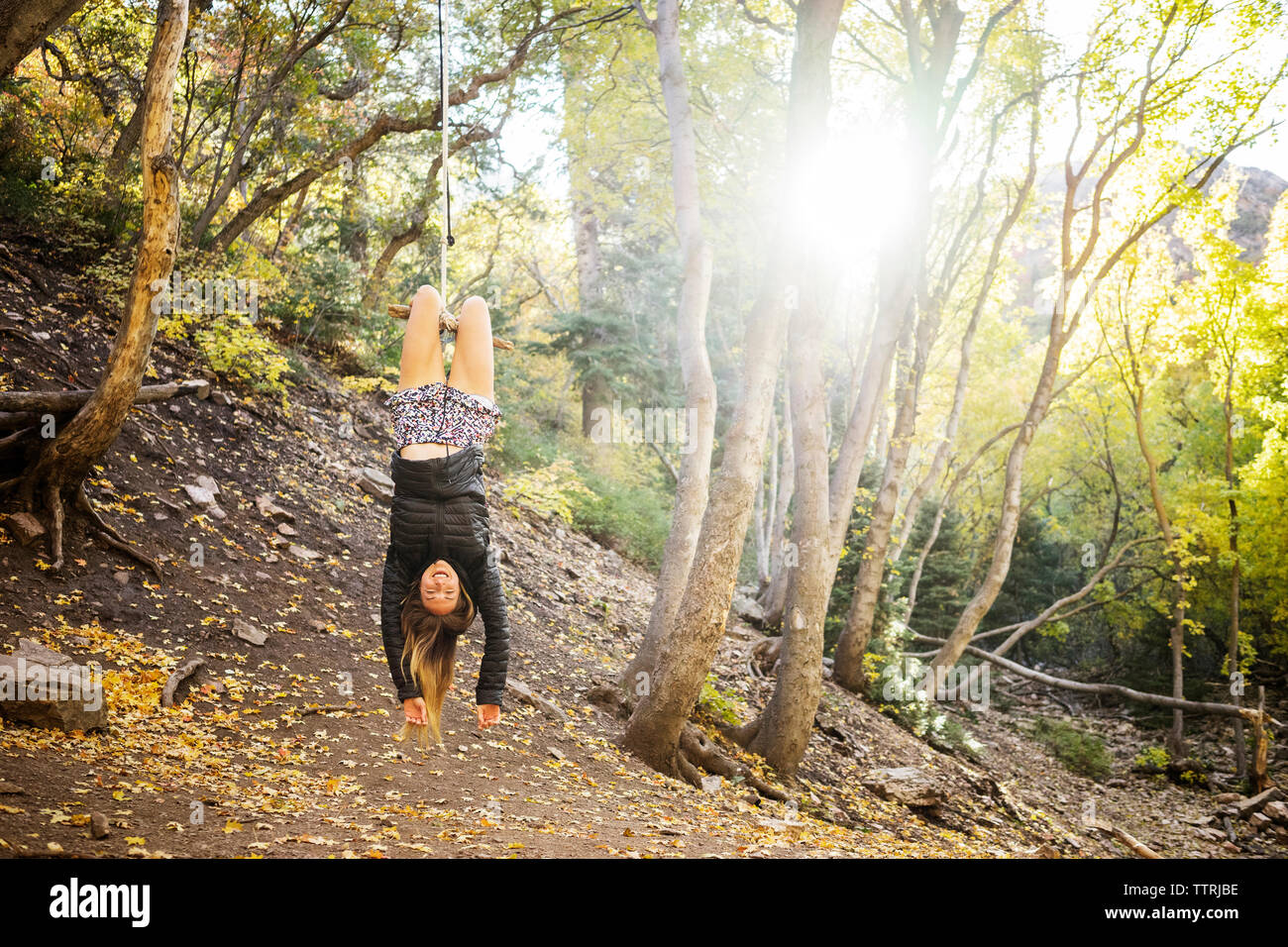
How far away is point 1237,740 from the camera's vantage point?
540 inches

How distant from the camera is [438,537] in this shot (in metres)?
3.69

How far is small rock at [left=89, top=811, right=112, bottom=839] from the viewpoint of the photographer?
3.39 m

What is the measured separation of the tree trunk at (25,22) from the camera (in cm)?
396

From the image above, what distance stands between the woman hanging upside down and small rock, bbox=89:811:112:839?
1.25m

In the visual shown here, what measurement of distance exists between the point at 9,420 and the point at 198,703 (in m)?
2.57

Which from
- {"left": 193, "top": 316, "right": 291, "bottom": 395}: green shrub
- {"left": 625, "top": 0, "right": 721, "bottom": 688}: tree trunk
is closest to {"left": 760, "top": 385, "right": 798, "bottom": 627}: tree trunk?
{"left": 625, "top": 0, "right": 721, "bottom": 688}: tree trunk

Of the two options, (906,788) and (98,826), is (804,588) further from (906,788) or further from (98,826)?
(98,826)

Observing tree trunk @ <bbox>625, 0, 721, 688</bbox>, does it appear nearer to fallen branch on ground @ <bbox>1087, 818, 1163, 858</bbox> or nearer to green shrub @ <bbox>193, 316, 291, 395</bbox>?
green shrub @ <bbox>193, 316, 291, 395</bbox>

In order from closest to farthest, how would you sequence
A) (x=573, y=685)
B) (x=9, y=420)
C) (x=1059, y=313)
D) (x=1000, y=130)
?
(x=9, y=420) → (x=573, y=685) → (x=1059, y=313) → (x=1000, y=130)

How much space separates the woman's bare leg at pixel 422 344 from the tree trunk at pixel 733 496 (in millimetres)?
3238

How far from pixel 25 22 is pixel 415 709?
3.78 metres

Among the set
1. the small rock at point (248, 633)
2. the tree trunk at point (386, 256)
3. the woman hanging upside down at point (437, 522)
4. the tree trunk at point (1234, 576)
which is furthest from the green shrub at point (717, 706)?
the tree trunk at point (1234, 576)
